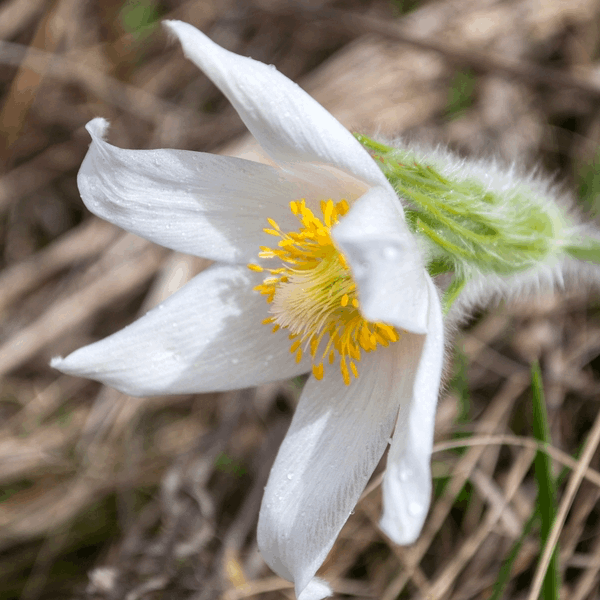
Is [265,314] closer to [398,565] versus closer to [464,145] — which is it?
[398,565]

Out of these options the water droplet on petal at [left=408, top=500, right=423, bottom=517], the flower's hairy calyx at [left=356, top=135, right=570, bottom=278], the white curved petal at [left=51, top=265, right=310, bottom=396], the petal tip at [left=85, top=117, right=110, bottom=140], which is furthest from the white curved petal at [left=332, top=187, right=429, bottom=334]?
the petal tip at [left=85, top=117, right=110, bottom=140]

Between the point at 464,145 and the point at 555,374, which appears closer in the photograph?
the point at 555,374

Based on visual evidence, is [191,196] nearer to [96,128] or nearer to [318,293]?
[96,128]

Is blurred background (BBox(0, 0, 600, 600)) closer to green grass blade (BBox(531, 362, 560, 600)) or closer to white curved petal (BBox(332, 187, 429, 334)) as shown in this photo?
green grass blade (BBox(531, 362, 560, 600))

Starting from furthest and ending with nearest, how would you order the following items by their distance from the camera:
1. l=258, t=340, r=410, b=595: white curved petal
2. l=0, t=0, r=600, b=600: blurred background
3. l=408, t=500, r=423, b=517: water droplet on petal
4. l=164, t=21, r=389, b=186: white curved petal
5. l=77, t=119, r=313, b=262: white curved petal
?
1. l=0, t=0, r=600, b=600: blurred background
2. l=77, t=119, r=313, b=262: white curved petal
3. l=258, t=340, r=410, b=595: white curved petal
4. l=164, t=21, r=389, b=186: white curved petal
5. l=408, t=500, r=423, b=517: water droplet on petal

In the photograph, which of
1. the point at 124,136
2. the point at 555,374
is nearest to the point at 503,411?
the point at 555,374

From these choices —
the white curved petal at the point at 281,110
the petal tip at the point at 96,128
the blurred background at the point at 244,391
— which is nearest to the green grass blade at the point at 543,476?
the blurred background at the point at 244,391
